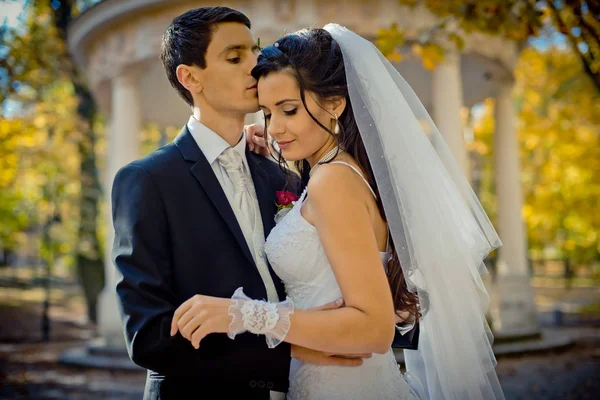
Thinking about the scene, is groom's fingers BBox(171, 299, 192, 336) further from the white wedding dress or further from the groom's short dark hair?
the groom's short dark hair

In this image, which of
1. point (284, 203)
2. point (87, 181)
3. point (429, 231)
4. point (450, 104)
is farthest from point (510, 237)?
point (87, 181)

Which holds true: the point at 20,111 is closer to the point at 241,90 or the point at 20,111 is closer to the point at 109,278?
the point at 109,278

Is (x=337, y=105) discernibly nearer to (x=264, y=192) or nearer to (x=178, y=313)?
(x=264, y=192)

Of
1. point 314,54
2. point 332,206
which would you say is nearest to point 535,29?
point 314,54

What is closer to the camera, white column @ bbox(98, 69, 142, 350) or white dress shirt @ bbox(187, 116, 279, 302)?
white dress shirt @ bbox(187, 116, 279, 302)

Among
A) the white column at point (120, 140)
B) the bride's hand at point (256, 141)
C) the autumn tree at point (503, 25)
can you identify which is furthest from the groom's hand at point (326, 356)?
the white column at point (120, 140)

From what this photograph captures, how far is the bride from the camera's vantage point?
316 cm

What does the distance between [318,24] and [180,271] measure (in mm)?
11040

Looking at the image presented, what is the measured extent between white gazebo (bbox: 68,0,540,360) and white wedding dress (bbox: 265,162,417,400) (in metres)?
10.4

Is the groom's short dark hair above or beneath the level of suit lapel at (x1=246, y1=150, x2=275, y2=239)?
above

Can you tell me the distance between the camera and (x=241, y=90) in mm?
3768

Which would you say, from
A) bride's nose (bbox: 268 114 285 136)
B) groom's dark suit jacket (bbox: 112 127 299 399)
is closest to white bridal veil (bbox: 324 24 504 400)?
bride's nose (bbox: 268 114 285 136)

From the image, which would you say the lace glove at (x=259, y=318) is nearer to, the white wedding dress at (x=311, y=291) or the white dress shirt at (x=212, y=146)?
the white wedding dress at (x=311, y=291)

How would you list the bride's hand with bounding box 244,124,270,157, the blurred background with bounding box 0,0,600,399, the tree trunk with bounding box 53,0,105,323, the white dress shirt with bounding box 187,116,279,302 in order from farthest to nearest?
the tree trunk with bounding box 53,0,105,323
the blurred background with bounding box 0,0,600,399
the bride's hand with bounding box 244,124,270,157
the white dress shirt with bounding box 187,116,279,302
